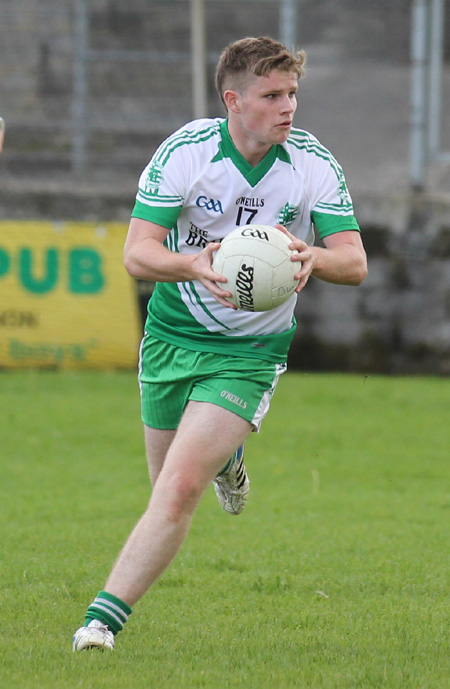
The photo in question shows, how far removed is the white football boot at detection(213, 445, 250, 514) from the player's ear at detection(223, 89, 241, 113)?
165cm

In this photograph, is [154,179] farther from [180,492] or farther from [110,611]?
[110,611]

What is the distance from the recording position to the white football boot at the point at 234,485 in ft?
18.7

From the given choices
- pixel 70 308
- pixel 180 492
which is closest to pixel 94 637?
pixel 180 492

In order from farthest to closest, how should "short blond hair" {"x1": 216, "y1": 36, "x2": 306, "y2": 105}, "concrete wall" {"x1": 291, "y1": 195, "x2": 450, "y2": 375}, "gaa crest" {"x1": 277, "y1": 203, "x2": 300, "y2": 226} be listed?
"concrete wall" {"x1": 291, "y1": 195, "x2": 450, "y2": 375}
"gaa crest" {"x1": 277, "y1": 203, "x2": 300, "y2": 226}
"short blond hair" {"x1": 216, "y1": 36, "x2": 306, "y2": 105}

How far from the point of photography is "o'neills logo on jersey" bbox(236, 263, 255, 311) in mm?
4559

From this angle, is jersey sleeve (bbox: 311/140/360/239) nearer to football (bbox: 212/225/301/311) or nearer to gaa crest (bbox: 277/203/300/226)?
gaa crest (bbox: 277/203/300/226)

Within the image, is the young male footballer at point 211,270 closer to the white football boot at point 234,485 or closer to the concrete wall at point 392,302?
the white football boot at point 234,485

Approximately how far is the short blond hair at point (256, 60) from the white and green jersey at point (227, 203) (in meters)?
0.26

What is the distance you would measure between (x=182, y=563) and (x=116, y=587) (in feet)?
6.14

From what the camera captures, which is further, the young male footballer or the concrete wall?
the concrete wall

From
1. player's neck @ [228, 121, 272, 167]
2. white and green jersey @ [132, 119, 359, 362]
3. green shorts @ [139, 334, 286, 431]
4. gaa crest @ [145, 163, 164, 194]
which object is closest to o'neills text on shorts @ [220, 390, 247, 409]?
green shorts @ [139, 334, 286, 431]

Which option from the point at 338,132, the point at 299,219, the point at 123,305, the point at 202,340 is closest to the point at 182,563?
the point at 202,340

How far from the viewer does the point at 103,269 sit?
14125 mm

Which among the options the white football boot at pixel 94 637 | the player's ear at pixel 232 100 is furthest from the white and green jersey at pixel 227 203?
the white football boot at pixel 94 637
